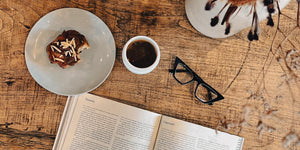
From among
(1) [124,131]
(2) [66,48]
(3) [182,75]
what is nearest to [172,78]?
(3) [182,75]

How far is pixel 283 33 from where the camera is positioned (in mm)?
827

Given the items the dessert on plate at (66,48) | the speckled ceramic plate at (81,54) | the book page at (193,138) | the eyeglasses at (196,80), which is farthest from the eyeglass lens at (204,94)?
the dessert on plate at (66,48)

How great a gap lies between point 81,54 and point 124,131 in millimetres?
314

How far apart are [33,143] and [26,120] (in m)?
0.09

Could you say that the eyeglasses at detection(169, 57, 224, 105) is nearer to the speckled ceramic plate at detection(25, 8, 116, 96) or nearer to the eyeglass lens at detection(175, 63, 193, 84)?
the eyeglass lens at detection(175, 63, 193, 84)

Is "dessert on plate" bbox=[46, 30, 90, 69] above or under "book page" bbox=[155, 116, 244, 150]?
above

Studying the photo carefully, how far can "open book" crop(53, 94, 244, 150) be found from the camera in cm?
80

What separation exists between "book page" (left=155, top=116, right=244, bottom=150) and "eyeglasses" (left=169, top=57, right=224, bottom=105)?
0.35ft

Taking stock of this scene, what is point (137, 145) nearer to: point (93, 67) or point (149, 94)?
point (149, 94)

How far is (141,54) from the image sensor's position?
2.55ft

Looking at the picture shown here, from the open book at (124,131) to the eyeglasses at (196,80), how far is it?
11 centimetres

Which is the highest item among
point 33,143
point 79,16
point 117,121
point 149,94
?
point 79,16

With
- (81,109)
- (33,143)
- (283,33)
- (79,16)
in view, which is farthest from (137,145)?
(283,33)

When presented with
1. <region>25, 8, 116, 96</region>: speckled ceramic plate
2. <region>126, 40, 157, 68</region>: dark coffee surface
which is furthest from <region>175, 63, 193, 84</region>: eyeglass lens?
<region>25, 8, 116, 96</region>: speckled ceramic plate
